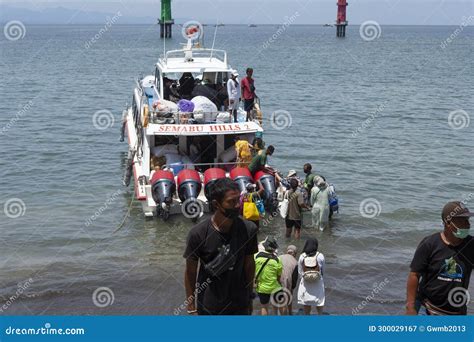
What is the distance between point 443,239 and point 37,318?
139 inches

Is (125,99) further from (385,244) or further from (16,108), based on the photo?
(385,244)

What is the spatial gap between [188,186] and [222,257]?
29.1ft

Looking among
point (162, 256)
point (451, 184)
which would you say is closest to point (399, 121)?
point (451, 184)

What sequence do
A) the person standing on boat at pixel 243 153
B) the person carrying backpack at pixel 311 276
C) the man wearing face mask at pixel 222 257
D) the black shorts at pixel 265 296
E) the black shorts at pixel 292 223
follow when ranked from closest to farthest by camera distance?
the man wearing face mask at pixel 222 257
the black shorts at pixel 265 296
the person carrying backpack at pixel 311 276
the black shorts at pixel 292 223
the person standing on boat at pixel 243 153

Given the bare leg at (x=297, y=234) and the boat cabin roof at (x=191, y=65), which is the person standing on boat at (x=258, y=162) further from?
the boat cabin roof at (x=191, y=65)

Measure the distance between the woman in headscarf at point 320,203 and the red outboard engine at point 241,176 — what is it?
1.44m

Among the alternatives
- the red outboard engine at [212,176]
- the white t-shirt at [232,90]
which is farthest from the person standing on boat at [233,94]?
the red outboard engine at [212,176]

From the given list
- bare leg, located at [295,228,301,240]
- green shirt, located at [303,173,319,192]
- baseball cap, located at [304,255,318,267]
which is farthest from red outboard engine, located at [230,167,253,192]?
baseball cap, located at [304,255,318,267]

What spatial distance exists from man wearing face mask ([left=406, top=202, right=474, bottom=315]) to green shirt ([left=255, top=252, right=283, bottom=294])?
281cm

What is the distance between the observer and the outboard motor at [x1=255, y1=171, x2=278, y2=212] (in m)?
14.2

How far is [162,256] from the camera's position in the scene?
13.2 m

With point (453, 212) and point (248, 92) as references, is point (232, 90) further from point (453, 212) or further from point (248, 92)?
point (453, 212)

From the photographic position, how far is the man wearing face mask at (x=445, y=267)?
18.5 ft

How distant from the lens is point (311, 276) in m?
8.81
